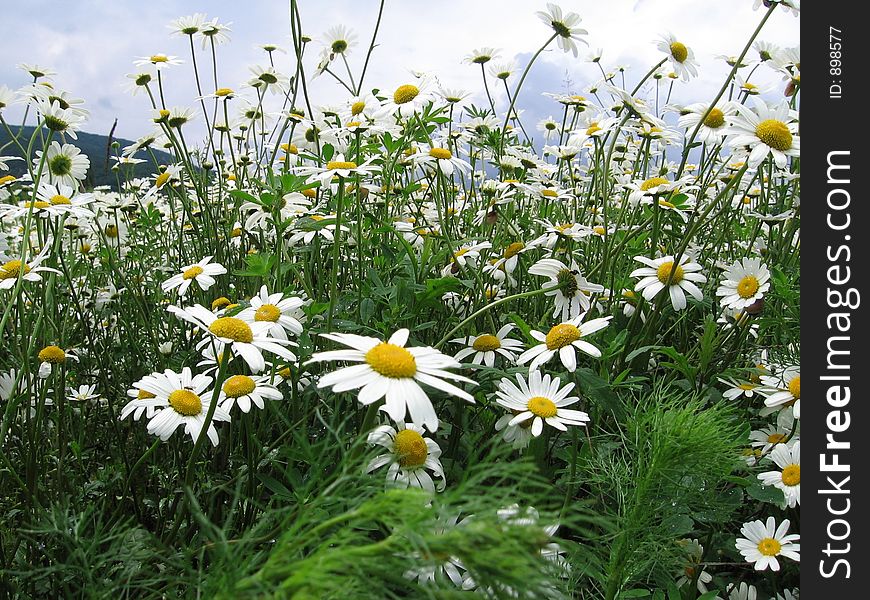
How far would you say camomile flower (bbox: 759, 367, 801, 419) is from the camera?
1349mm

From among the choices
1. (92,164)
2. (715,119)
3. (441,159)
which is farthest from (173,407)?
(92,164)

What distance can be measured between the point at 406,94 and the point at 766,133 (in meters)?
1.12

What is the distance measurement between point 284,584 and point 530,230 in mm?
2380

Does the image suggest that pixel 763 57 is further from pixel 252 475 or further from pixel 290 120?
pixel 252 475

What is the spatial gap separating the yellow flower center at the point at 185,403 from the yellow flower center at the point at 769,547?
1.11m

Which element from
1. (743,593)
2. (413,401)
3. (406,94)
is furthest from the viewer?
(406,94)

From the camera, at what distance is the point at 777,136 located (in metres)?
1.35

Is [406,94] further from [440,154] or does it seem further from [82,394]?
[82,394]

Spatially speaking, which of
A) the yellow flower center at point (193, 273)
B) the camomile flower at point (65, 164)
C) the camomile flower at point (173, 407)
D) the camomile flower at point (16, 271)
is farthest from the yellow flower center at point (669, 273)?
the camomile flower at point (65, 164)

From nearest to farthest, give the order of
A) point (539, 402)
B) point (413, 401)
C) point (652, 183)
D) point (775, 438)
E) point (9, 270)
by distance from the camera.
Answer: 1. point (413, 401)
2. point (539, 402)
3. point (775, 438)
4. point (9, 270)
5. point (652, 183)

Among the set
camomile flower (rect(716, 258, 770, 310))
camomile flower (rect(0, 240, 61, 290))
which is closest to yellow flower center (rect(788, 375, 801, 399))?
camomile flower (rect(716, 258, 770, 310))

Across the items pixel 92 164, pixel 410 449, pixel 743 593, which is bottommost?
pixel 743 593

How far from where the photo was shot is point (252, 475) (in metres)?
1.17

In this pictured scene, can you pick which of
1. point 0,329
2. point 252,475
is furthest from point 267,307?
point 0,329
